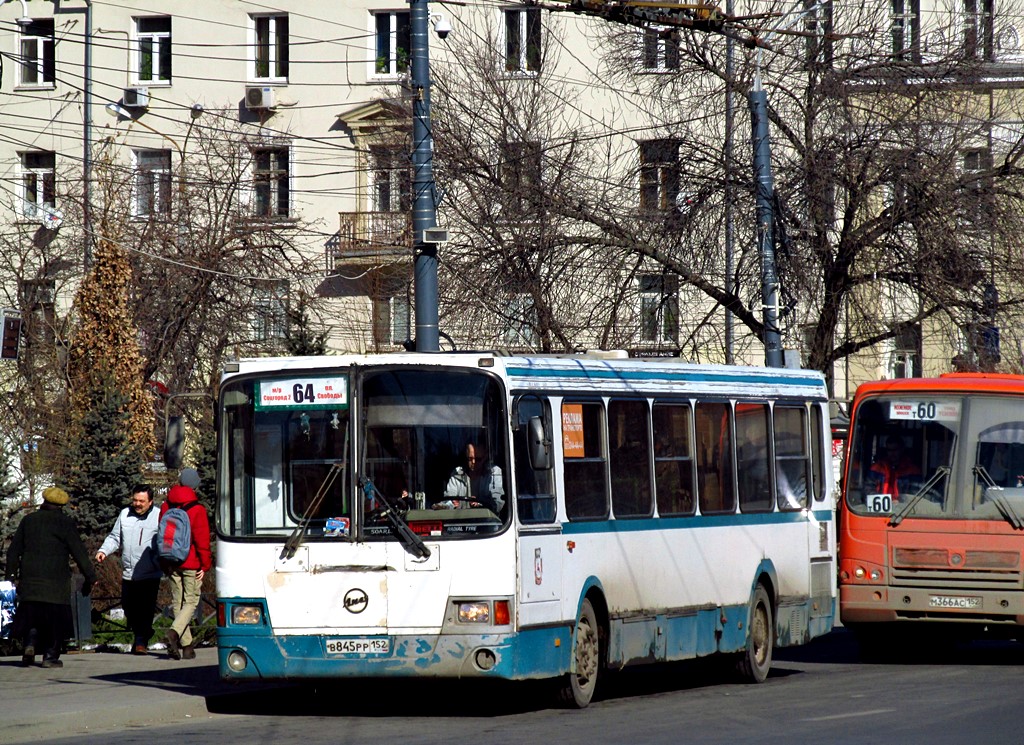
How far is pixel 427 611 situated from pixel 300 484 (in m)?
1.25

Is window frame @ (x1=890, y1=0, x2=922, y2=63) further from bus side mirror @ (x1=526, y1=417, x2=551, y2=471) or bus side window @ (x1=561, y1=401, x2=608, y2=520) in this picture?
bus side mirror @ (x1=526, y1=417, x2=551, y2=471)

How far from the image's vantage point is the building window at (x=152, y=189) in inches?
1480

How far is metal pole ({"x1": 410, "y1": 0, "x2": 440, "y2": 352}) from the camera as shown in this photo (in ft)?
54.8

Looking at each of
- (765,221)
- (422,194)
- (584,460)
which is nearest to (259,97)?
(765,221)

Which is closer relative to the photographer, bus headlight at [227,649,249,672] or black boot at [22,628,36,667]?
bus headlight at [227,649,249,672]

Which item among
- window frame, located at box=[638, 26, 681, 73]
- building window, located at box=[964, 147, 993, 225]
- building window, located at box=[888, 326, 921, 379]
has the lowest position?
building window, located at box=[888, 326, 921, 379]

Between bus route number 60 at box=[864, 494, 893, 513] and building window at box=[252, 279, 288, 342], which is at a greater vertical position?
building window at box=[252, 279, 288, 342]

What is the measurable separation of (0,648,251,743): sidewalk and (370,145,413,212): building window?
36.2 feet

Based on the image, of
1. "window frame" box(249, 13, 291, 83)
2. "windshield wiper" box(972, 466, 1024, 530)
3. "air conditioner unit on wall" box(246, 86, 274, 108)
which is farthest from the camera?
"window frame" box(249, 13, 291, 83)

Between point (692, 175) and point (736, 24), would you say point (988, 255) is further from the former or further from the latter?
point (736, 24)

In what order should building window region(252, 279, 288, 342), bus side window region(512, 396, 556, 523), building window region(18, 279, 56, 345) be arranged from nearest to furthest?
bus side window region(512, 396, 556, 523), building window region(18, 279, 56, 345), building window region(252, 279, 288, 342)

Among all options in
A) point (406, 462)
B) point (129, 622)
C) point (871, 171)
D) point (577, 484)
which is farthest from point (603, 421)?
point (871, 171)

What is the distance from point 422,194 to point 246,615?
6032 millimetres

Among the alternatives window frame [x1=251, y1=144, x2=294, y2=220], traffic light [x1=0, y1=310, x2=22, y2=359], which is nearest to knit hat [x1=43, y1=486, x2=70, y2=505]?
traffic light [x1=0, y1=310, x2=22, y2=359]
